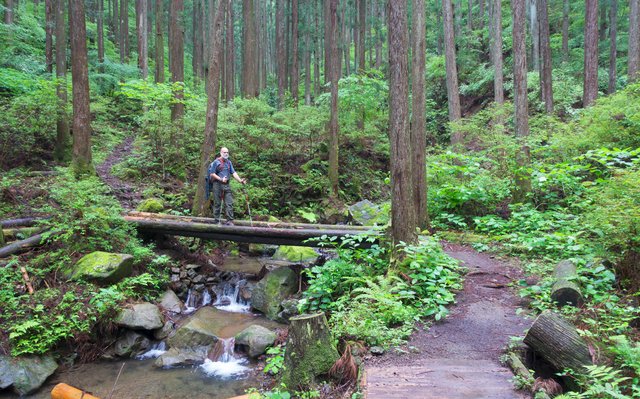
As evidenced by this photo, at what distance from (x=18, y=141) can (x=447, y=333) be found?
15.2 meters

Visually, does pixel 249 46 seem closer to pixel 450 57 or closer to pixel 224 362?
pixel 450 57

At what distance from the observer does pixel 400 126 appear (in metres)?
6.67

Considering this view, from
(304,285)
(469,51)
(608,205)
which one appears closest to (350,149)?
(304,285)

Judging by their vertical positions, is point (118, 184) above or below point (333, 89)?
below

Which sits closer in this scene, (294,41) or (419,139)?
(419,139)

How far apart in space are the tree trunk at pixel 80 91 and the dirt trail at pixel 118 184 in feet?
3.70

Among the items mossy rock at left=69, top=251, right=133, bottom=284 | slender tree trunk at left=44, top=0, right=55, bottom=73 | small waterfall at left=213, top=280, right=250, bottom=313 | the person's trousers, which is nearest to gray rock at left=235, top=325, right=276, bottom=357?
small waterfall at left=213, top=280, right=250, bottom=313

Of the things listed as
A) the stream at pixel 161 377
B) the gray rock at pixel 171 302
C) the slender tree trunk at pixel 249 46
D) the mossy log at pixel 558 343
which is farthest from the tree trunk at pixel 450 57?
the mossy log at pixel 558 343

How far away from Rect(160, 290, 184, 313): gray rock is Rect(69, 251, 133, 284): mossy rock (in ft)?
3.38

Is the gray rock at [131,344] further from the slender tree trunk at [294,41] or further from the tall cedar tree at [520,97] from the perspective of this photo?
the slender tree trunk at [294,41]

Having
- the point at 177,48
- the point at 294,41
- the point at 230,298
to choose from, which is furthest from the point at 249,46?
the point at 230,298

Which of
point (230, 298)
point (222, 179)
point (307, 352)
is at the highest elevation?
point (222, 179)

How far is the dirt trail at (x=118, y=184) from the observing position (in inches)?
509

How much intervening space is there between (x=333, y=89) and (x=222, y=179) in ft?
24.3
